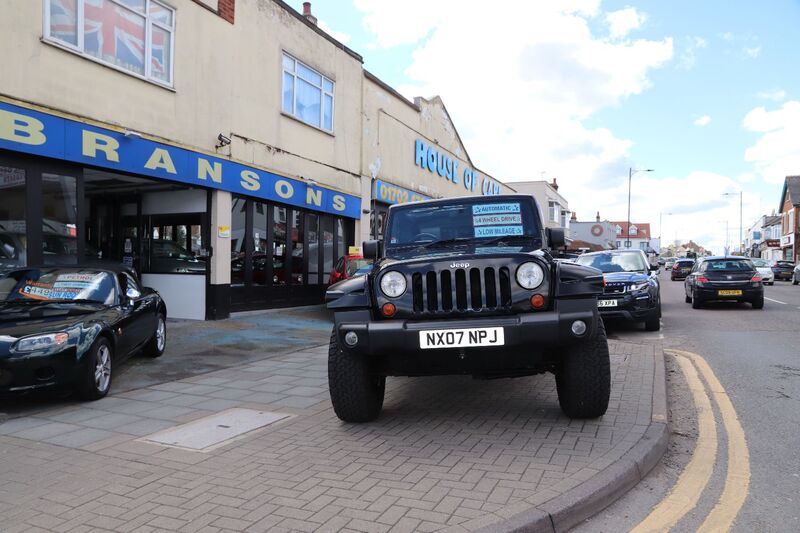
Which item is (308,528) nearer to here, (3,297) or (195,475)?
(195,475)

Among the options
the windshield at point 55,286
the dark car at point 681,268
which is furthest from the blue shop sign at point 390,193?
the dark car at point 681,268

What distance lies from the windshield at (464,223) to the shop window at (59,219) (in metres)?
6.10

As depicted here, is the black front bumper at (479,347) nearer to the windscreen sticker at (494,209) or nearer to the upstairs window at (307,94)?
the windscreen sticker at (494,209)

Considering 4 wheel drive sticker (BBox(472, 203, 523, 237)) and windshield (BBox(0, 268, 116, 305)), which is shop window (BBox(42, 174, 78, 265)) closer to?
windshield (BBox(0, 268, 116, 305))

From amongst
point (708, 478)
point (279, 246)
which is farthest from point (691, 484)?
point (279, 246)

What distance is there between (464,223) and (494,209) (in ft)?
1.11

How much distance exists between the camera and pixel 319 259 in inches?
619

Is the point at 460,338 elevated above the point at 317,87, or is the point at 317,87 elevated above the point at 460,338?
the point at 317,87

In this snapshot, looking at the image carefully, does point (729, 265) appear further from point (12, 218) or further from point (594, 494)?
point (12, 218)

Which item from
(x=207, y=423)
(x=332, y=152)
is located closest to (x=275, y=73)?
Answer: (x=332, y=152)

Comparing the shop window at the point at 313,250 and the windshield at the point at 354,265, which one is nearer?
the windshield at the point at 354,265

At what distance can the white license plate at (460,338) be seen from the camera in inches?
157

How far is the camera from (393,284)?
4305 mm

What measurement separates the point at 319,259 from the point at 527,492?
1292 centimetres
